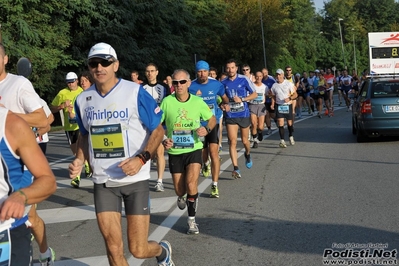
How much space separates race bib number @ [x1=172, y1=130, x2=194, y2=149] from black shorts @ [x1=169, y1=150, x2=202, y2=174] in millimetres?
89

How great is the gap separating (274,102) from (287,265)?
39.3 feet

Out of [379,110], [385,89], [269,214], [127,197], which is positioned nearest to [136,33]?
[385,89]

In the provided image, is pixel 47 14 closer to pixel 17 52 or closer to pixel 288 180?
pixel 17 52

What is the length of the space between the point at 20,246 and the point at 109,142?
183 centimetres

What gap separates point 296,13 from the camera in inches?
3875

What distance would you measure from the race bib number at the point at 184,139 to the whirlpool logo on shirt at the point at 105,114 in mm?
2768

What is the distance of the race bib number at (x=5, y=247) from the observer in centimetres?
369

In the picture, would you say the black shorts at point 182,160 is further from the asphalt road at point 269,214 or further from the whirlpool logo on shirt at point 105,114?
the whirlpool logo on shirt at point 105,114

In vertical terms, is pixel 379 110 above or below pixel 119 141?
below

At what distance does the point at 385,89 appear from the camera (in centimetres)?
1767

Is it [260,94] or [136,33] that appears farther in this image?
[136,33]

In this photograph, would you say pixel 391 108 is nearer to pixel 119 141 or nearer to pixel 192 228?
pixel 192 228

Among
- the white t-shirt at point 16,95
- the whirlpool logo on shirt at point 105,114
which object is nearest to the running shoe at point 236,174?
the white t-shirt at point 16,95

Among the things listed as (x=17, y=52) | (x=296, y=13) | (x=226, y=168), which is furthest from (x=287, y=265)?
(x=296, y=13)
